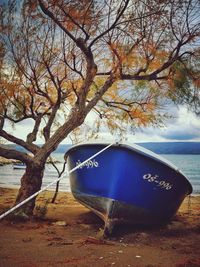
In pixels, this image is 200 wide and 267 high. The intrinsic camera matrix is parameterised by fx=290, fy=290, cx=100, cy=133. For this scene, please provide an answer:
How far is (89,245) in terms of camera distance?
4.83 metres

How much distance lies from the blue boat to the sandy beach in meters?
0.46

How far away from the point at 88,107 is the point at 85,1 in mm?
2474

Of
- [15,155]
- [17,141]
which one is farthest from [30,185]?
[17,141]

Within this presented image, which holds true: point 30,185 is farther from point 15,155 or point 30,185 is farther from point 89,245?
point 89,245

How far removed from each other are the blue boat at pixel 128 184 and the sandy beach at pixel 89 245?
1.50 ft

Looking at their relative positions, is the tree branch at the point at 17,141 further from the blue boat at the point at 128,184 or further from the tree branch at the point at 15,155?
the blue boat at the point at 128,184

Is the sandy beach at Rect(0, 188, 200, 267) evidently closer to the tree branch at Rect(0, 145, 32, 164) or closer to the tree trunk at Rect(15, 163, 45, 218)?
the tree trunk at Rect(15, 163, 45, 218)

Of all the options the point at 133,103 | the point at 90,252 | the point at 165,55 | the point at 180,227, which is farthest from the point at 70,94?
the point at 90,252

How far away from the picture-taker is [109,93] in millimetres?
9492

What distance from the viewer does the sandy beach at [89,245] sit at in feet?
12.9

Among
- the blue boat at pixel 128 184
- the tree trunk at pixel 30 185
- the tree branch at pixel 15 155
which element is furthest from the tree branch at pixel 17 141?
the blue boat at pixel 128 184

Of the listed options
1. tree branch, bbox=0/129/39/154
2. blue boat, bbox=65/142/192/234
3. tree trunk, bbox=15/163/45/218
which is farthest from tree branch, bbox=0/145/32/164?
blue boat, bbox=65/142/192/234

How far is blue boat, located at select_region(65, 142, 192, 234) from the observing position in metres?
5.79

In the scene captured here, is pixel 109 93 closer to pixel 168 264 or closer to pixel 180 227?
pixel 180 227
